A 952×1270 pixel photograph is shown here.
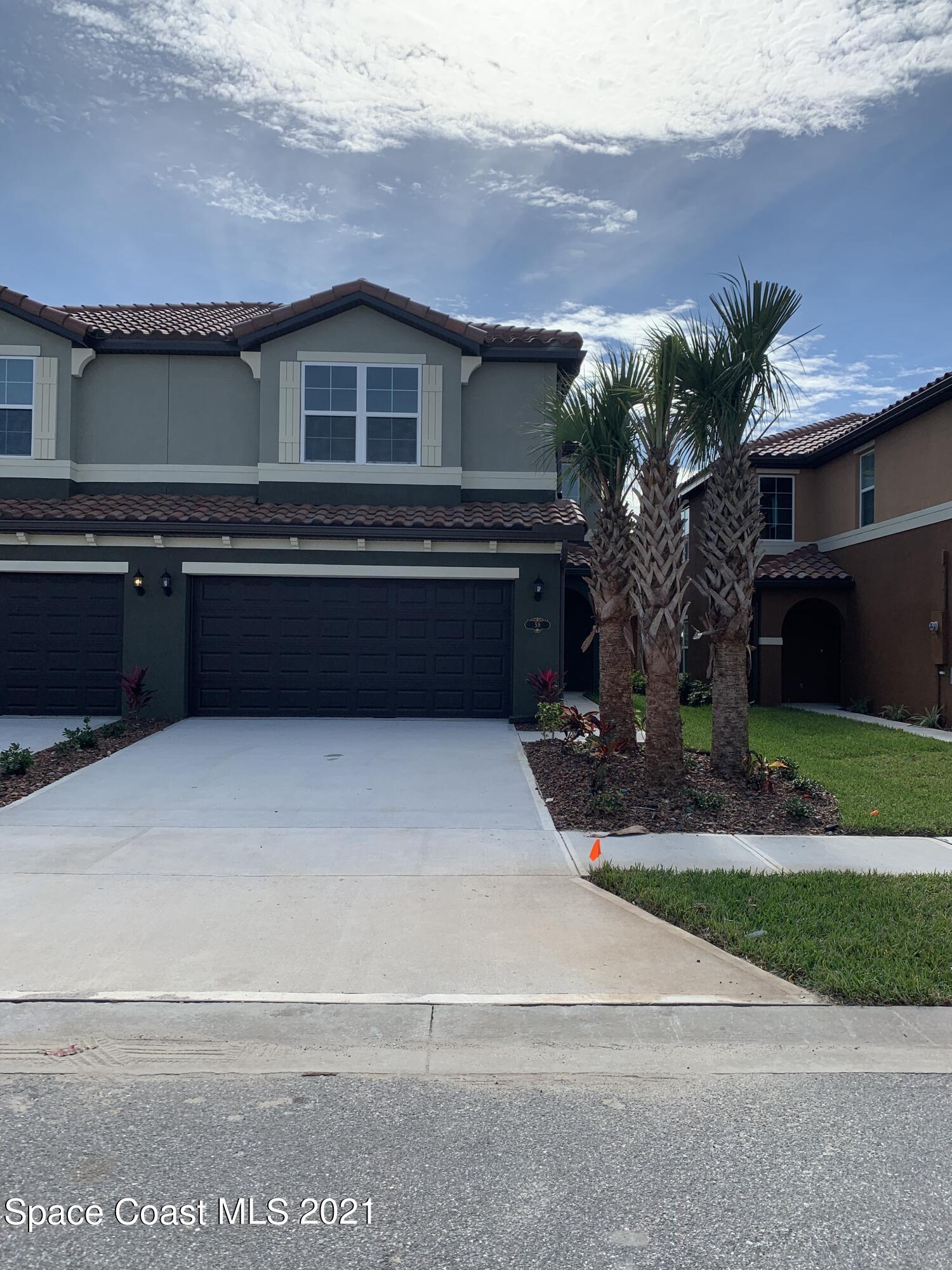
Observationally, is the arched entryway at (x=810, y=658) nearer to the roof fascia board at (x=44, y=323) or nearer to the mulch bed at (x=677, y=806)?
the mulch bed at (x=677, y=806)

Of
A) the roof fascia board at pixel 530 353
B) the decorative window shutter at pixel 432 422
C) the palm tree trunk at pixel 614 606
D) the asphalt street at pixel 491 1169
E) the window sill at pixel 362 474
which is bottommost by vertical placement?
the asphalt street at pixel 491 1169

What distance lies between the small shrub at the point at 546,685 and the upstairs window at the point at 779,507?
370 inches

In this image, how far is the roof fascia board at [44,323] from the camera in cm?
1542

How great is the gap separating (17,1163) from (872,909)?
5.07 meters

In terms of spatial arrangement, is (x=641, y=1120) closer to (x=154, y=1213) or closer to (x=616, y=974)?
(x=616, y=974)

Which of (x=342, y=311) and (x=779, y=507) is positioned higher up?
(x=342, y=311)

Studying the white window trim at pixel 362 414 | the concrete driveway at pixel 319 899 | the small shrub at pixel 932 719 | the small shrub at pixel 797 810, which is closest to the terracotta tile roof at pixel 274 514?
the white window trim at pixel 362 414

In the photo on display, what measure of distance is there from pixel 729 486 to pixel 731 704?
2.34 meters

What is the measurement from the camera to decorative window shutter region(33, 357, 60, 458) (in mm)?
15586

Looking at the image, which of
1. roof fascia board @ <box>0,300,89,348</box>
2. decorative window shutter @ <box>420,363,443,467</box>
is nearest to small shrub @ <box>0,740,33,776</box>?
decorative window shutter @ <box>420,363,443,467</box>

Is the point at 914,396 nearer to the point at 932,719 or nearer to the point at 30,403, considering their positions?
Answer: the point at 932,719

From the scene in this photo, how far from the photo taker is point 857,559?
19.5 metres

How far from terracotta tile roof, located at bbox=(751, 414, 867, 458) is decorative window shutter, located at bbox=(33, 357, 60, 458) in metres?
13.6

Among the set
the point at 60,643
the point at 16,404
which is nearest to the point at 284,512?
the point at 60,643
